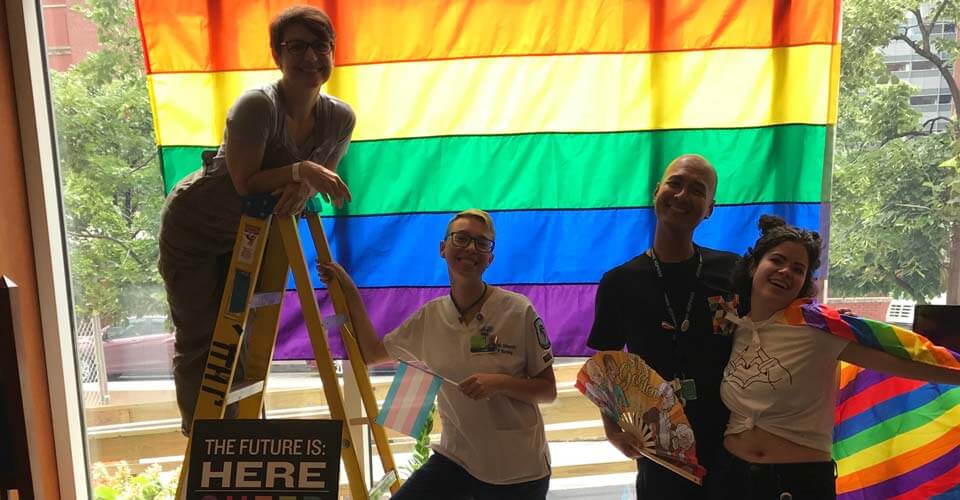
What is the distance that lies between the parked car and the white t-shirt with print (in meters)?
2.06

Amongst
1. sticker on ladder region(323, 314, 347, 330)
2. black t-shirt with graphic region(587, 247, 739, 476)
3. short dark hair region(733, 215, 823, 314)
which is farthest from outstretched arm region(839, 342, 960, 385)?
sticker on ladder region(323, 314, 347, 330)

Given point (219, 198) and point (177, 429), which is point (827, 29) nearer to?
point (219, 198)

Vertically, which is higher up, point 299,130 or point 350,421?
point 299,130

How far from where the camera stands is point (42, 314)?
8.46 ft

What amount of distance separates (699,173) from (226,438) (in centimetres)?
137

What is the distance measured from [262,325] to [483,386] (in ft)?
2.14

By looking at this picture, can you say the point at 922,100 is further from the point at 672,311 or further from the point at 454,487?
the point at 454,487

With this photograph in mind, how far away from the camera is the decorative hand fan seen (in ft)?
5.85

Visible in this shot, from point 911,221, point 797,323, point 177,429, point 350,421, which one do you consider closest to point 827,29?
point 911,221

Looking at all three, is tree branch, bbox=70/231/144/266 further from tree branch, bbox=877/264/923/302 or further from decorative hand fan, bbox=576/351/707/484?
tree branch, bbox=877/264/923/302

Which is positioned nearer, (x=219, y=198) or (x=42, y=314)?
(x=219, y=198)

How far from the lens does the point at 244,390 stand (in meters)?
1.92

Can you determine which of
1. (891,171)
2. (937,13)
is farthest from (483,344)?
(937,13)

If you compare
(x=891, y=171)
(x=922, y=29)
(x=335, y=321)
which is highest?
(x=922, y=29)
